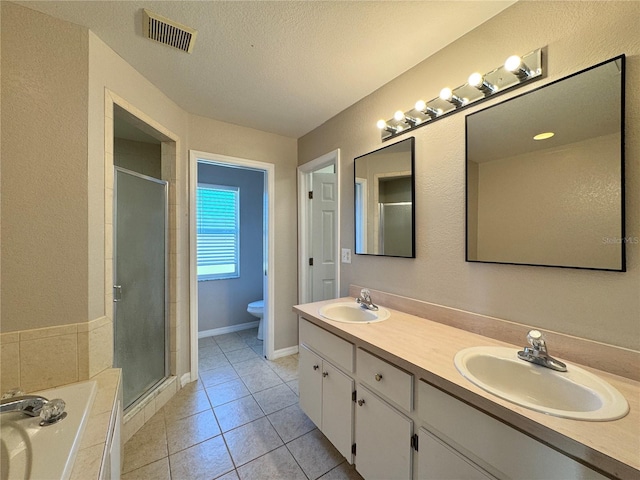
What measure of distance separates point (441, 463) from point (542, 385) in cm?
47

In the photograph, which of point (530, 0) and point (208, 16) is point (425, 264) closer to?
point (530, 0)

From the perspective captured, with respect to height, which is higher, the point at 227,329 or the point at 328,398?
the point at 328,398

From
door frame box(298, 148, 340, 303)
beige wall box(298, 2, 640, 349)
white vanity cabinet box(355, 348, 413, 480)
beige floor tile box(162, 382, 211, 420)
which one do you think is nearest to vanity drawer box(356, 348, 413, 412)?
white vanity cabinet box(355, 348, 413, 480)

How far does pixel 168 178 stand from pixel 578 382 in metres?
2.67

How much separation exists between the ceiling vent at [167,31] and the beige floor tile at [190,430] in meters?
2.37

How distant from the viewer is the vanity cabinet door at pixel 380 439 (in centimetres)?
104

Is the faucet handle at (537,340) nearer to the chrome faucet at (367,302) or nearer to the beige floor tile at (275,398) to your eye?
the chrome faucet at (367,302)

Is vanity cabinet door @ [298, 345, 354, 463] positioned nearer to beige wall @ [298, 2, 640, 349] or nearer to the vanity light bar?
beige wall @ [298, 2, 640, 349]

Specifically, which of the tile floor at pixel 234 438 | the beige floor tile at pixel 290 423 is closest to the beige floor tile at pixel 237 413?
the tile floor at pixel 234 438

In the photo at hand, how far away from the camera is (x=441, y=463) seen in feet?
2.97

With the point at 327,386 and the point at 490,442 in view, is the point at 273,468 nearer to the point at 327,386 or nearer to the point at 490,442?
the point at 327,386

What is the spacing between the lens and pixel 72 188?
50.3 inches

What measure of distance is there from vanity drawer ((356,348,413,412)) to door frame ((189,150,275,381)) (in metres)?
1.56

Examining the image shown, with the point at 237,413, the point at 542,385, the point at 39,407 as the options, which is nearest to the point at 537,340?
the point at 542,385
